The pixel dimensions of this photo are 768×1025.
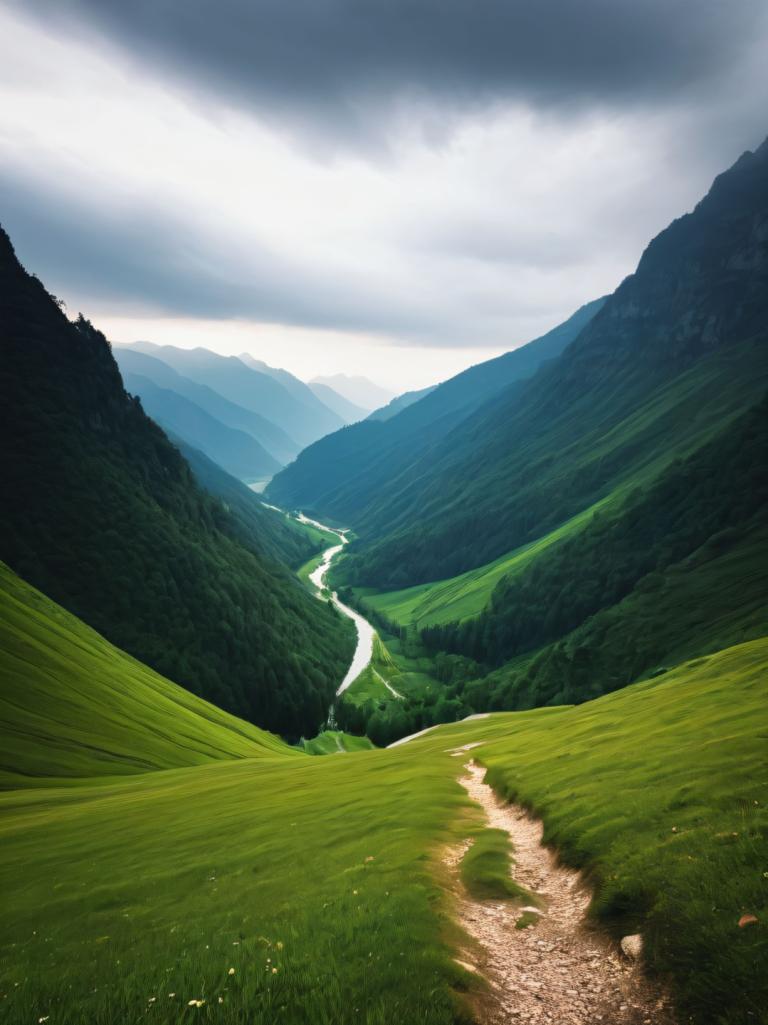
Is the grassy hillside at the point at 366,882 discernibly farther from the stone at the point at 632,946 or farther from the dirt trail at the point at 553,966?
the dirt trail at the point at 553,966

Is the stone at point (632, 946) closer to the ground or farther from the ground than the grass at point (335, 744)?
farther from the ground

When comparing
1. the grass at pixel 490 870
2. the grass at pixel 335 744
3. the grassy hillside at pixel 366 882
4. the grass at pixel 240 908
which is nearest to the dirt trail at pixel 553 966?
the grass at pixel 490 870

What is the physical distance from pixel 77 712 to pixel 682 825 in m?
90.5

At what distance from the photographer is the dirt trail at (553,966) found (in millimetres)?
14070

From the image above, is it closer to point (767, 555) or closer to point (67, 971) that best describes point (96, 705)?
point (67, 971)

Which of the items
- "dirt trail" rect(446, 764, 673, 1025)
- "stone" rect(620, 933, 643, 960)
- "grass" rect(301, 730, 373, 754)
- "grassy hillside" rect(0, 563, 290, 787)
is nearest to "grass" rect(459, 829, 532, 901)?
"dirt trail" rect(446, 764, 673, 1025)

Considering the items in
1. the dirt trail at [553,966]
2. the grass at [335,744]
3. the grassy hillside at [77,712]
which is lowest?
the grass at [335,744]

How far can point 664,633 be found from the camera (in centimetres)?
18700

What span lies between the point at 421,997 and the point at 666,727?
3409 centimetres

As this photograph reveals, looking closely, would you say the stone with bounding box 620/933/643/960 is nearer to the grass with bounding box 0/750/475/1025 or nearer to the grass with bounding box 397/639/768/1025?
the grass with bounding box 397/639/768/1025

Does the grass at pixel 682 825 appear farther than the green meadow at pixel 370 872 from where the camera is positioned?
No

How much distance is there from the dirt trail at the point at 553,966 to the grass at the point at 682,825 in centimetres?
93

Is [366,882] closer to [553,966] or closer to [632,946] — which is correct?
[553,966]

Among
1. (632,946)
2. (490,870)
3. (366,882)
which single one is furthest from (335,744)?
(632,946)
